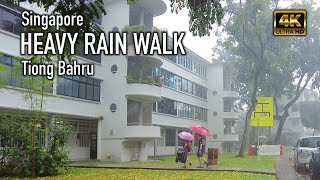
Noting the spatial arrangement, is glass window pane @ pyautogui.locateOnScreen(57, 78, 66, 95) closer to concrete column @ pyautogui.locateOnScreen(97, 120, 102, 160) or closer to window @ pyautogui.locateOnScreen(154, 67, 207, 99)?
concrete column @ pyautogui.locateOnScreen(97, 120, 102, 160)

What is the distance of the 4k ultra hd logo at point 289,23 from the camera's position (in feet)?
38.2

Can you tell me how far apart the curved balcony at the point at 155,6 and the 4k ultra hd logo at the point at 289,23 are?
2175 cm

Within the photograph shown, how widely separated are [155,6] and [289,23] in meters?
23.6

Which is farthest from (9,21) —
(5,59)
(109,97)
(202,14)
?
(202,14)

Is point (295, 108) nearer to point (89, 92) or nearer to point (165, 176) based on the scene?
point (89, 92)

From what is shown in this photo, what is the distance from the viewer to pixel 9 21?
24141mm

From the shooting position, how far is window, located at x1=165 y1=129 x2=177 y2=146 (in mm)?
45656

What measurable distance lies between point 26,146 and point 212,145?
40.0 metres

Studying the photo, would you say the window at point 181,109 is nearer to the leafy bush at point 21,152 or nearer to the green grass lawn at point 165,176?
the green grass lawn at point 165,176

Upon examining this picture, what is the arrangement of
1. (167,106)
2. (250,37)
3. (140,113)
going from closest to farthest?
1. (140,113)
2. (250,37)
3. (167,106)

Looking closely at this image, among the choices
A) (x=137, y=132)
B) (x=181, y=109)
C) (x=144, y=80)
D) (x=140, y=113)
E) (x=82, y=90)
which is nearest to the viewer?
(x=82, y=90)

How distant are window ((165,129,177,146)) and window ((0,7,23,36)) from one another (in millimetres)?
24647

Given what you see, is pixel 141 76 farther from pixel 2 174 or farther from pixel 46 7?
Result: pixel 46 7

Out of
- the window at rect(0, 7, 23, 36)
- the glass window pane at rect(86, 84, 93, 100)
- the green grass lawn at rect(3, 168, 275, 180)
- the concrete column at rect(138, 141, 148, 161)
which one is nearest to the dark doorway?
the glass window pane at rect(86, 84, 93, 100)
